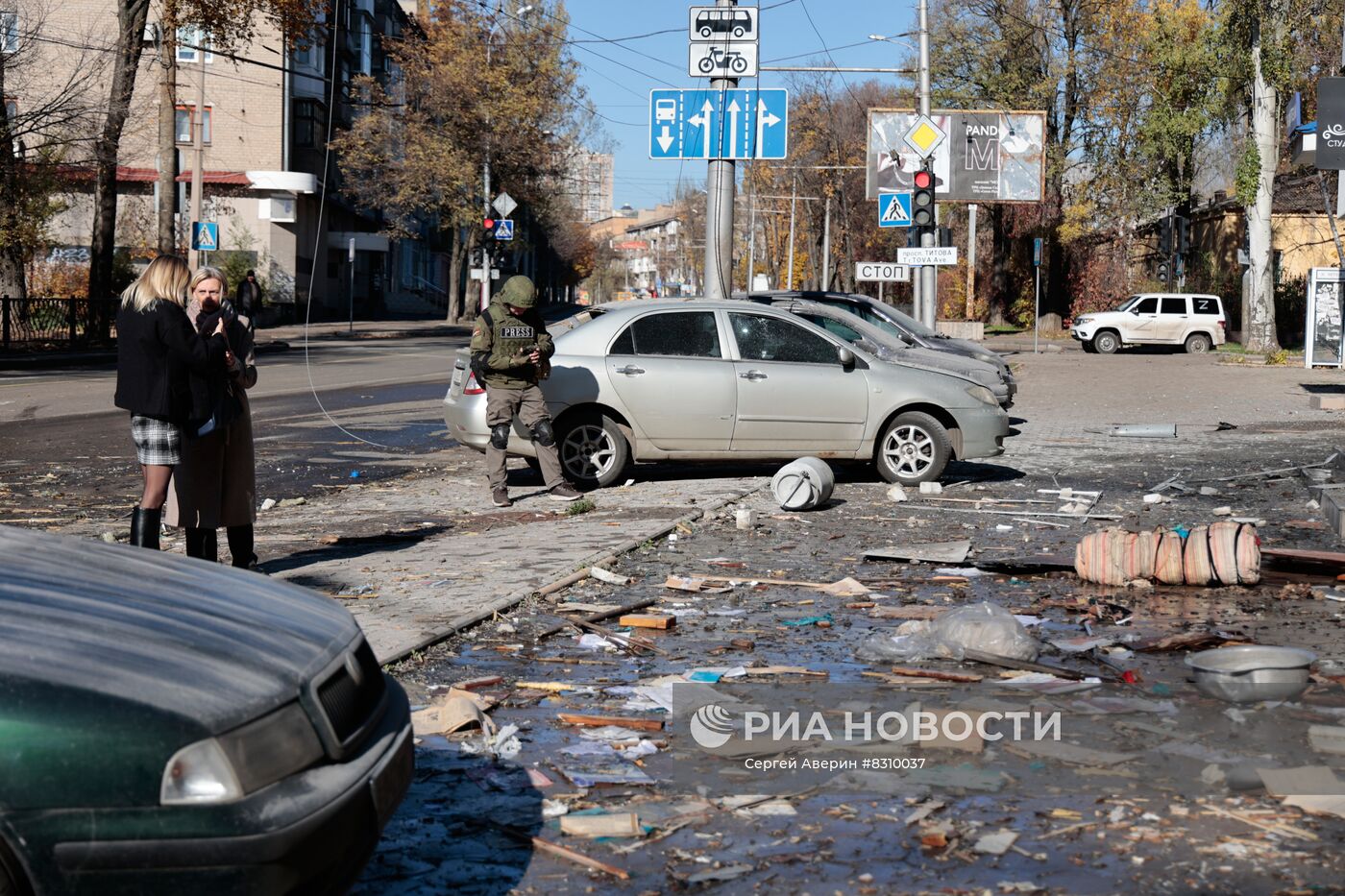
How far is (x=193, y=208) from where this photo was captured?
37125 mm

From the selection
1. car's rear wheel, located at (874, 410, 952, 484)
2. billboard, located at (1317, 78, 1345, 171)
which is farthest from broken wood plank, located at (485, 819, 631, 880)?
billboard, located at (1317, 78, 1345, 171)

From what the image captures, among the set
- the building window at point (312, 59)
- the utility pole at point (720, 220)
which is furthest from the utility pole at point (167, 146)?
the building window at point (312, 59)

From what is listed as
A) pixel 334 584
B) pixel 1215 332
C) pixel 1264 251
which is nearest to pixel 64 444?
pixel 334 584

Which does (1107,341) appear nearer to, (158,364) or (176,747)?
(158,364)

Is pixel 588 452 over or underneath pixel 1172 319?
underneath

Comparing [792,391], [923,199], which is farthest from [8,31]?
[792,391]

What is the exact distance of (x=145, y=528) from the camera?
724cm

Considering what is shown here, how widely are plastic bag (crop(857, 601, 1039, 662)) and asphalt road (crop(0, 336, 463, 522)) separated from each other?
6926 millimetres

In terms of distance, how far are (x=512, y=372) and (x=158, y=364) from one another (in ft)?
14.2

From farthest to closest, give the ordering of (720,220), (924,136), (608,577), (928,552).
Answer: (924,136) < (720,220) < (928,552) < (608,577)

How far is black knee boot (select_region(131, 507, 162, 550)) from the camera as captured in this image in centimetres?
721

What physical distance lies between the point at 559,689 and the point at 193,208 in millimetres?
34194

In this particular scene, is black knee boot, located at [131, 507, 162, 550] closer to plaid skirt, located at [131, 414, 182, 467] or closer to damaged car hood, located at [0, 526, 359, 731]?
plaid skirt, located at [131, 414, 182, 467]

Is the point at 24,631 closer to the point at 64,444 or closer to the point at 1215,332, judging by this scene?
the point at 64,444
